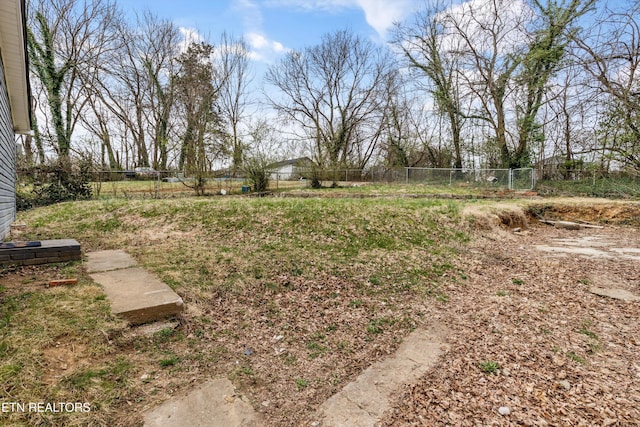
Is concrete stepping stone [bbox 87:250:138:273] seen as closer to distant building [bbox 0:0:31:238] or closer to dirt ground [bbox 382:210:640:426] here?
distant building [bbox 0:0:31:238]

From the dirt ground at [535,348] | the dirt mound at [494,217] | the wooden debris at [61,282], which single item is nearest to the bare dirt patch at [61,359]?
the wooden debris at [61,282]

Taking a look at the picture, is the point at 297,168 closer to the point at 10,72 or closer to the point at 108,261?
the point at 10,72

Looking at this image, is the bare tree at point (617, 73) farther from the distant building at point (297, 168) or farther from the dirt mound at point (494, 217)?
the distant building at point (297, 168)

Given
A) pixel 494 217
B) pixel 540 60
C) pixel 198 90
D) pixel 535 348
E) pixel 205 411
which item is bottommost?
pixel 535 348

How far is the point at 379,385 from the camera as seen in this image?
6.97ft

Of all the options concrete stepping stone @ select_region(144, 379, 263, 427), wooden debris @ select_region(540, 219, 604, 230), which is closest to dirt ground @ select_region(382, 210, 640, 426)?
concrete stepping stone @ select_region(144, 379, 263, 427)

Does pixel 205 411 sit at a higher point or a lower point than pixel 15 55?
lower

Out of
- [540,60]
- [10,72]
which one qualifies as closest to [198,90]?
[10,72]

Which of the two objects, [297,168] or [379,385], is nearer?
[379,385]

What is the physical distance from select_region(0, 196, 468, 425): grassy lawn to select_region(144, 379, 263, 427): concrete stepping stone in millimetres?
92

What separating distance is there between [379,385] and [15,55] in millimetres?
7535

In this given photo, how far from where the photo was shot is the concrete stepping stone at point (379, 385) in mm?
1840

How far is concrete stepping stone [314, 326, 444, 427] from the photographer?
1840mm

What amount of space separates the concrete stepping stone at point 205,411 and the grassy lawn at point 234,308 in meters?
0.09
